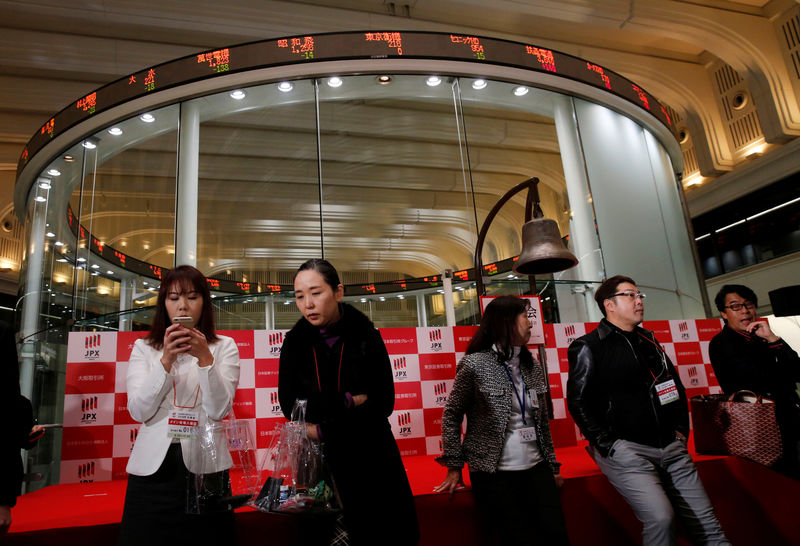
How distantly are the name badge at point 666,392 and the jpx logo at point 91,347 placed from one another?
11.4 ft

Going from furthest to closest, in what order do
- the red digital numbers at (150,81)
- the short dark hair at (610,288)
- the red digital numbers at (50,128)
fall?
1. the red digital numbers at (50,128)
2. the red digital numbers at (150,81)
3. the short dark hair at (610,288)

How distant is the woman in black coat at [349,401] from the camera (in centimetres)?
174

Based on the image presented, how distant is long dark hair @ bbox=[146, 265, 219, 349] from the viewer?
203 cm

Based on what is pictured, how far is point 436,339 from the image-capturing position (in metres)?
4.18

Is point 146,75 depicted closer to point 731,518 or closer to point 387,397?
point 387,397

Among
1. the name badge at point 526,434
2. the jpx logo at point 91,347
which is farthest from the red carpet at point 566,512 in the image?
the jpx logo at point 91,347

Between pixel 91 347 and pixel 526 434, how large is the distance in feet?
9.68

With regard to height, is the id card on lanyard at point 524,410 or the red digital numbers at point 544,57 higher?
the red digital numbers at point 544,57

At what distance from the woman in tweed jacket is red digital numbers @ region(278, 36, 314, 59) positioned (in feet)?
13.1

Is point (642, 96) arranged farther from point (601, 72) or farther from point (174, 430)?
point (174, 430)

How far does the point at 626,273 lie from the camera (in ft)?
20.1

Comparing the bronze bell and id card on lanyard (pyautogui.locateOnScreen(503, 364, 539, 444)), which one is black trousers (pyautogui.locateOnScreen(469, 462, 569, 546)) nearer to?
id card on lanyard (pyautogui.locateOnScreen(503, 364, 539, 444))

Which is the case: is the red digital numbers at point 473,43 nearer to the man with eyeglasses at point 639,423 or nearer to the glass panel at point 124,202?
the glass panel at point 124,202

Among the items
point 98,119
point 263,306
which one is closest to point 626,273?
point 263,306
